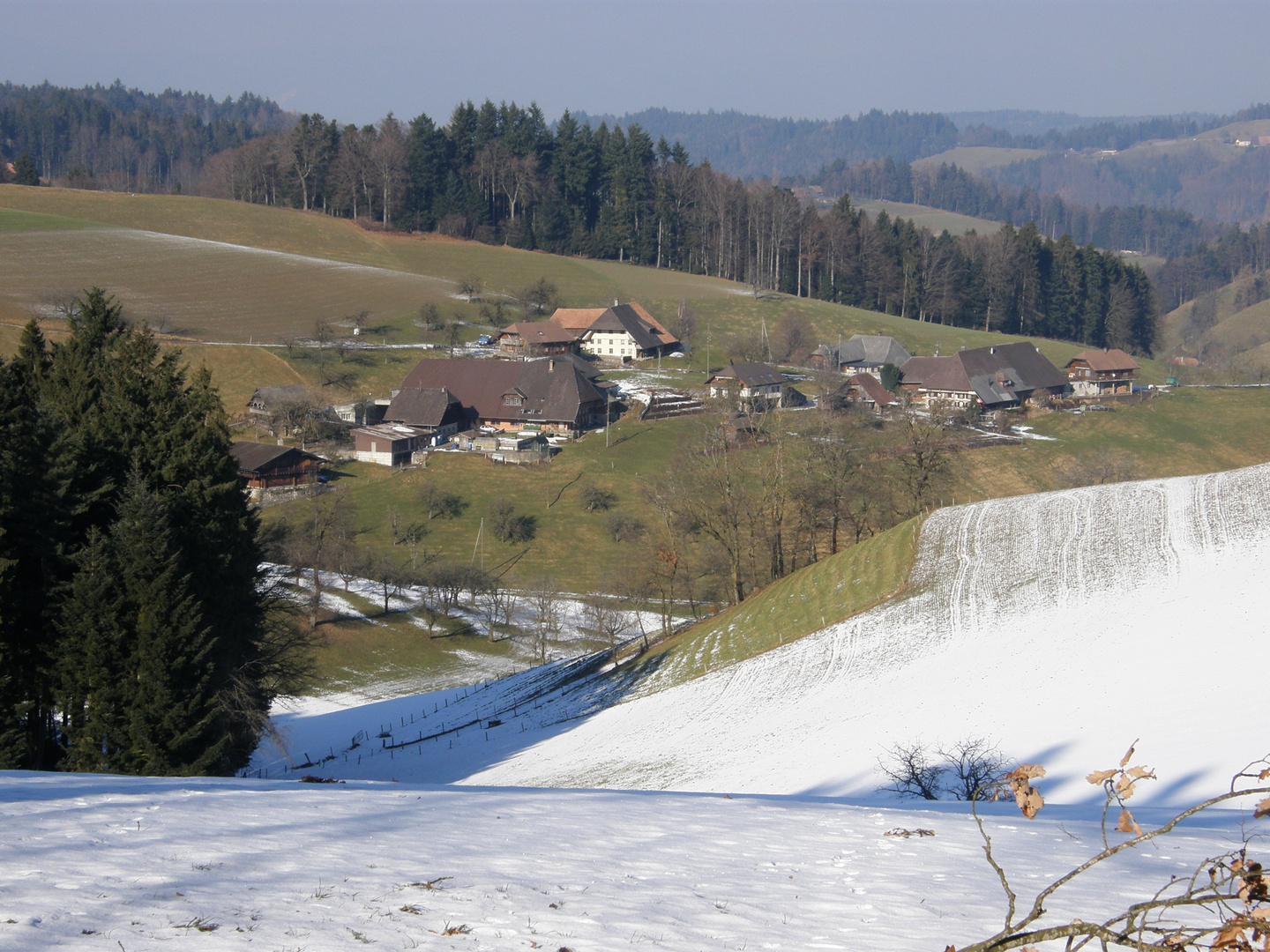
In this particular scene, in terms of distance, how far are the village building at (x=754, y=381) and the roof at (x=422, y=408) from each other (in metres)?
19.9

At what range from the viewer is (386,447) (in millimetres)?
61094

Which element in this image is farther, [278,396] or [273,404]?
[278,396]

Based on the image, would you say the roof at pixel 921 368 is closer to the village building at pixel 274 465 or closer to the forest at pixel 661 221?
the forest at pixel 661 221

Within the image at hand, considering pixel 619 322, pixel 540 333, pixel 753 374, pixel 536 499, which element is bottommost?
pixel 536 499

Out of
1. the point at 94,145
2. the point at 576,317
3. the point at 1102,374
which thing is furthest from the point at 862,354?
the point at 94,145

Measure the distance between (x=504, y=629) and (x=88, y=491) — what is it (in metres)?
27.4

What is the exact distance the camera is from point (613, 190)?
412 ft

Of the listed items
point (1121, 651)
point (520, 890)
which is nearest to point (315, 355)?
point (1121, 651)

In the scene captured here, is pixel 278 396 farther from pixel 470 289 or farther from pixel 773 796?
pixel 773 796

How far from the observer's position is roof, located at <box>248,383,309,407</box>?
6419 cm

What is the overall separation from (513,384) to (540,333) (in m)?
16.0

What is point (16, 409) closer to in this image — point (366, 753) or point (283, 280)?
point (366, 753)

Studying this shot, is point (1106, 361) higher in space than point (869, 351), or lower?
lower

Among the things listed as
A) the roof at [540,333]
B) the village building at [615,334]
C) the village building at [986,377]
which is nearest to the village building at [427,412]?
the roof at [540,333]
